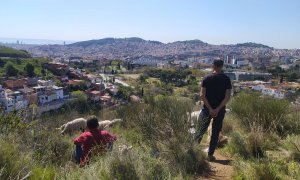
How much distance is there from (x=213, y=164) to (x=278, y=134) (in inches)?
63.0

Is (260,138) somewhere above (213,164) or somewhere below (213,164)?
above

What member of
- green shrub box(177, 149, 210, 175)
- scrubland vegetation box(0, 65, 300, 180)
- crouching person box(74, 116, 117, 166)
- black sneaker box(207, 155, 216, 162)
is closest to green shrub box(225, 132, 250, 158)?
scrubland vegetation box(0, 65, 300, 180)

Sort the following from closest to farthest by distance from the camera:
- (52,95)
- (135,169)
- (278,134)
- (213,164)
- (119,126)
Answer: (135,169) < (213,164) < (278,134) < (119,126) < (52,95)

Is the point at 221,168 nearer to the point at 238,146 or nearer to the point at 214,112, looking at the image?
the point at 238,146

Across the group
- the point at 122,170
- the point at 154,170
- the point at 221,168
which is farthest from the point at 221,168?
the point at 122,170

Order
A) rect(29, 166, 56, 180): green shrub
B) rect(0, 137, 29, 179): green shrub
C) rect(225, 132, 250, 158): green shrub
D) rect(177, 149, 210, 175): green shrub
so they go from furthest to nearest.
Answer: rect(225, 132, 250, 158): green shrub, rect(177, 149, 210, 175): green shrub, rect(29, 166, 56, 180): green shrub, rect(0, 137, 29, 179): green shrub

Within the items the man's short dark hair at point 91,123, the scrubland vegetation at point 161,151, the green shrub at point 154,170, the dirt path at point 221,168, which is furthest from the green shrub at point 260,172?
the man's short dark hair at point 91,123

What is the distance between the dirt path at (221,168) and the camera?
348cm

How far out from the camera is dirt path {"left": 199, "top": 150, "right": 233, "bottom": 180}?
11.4 feet

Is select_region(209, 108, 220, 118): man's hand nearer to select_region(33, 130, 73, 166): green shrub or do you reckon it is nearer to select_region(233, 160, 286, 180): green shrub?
select_region(233, 160, 286, 180): green shrub

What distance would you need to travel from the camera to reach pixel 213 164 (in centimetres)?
393

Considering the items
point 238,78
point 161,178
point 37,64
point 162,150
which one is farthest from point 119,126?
point 238,78

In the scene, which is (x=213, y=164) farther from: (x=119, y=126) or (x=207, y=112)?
(x=119, y=126)

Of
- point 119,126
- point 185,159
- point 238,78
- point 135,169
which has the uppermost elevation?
point 135,169
